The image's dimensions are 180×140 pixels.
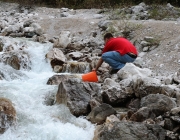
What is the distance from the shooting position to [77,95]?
5770mm

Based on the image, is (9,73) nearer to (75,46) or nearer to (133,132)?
(75,46)

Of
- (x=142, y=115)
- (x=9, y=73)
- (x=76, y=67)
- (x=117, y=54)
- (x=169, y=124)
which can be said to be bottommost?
(x=9, y=73)

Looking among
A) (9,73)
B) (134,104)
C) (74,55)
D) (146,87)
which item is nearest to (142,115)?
(134,104)

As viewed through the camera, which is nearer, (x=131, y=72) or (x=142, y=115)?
(x=142, y=115)

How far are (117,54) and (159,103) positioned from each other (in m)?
2.33

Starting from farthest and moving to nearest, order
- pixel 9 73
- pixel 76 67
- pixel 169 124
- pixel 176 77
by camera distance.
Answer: pixel 76 67 → pixel 9 73 → pixel 176 77 → pixel 169 124

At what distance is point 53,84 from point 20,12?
30.0ft

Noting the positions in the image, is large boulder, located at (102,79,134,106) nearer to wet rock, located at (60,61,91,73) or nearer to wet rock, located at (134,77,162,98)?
wet rock, located at (134,77,162,98)

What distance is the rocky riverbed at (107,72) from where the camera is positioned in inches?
186

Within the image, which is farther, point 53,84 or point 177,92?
point 53,84

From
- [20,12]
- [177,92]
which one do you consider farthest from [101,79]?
[20,12]

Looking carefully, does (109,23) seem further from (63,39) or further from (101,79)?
(101,79)

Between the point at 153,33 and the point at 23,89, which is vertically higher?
the point at 153,33

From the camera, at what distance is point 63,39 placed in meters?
9.73
